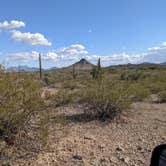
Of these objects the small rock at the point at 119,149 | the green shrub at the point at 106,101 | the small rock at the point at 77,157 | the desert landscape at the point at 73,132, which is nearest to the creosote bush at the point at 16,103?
the desert landscape at the point at 73,132

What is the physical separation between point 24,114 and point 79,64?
470ft

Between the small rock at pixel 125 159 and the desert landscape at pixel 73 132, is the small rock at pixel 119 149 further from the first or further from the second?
the small rock at pixel 125 159

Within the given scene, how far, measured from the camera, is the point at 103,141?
8773mm

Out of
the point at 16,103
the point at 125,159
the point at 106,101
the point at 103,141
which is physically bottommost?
the point at 125,159

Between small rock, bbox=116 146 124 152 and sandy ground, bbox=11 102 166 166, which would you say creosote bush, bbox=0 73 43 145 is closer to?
sandy ground, bbox=11 102 166 166

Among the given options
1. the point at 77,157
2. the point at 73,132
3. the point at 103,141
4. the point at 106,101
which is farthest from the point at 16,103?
the point at 106,101

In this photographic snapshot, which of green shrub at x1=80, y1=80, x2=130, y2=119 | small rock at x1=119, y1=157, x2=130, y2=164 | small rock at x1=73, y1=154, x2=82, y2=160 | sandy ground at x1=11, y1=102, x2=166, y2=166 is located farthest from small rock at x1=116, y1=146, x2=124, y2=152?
green shrub at x1=80, y1=80, x2=130, y2=119

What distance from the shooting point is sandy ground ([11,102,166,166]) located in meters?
7.35

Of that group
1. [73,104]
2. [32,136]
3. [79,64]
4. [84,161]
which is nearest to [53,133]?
[32,136]

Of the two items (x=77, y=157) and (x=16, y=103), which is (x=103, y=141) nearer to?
(x=77, y=157)

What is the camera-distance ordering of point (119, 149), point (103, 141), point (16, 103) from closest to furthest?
point (16, 103)
point (119, 149)
point (103, 141)

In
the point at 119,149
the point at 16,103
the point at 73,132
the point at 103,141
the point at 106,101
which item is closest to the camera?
the point at 16,103

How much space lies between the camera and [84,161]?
7.27 metres

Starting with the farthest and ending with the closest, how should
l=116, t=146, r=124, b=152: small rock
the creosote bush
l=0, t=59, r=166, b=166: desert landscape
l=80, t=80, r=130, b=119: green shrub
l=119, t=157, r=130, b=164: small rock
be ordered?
l=80, t=80, r=130, b=119: green shrub
l=116, t=146, r=124, b=152: small rock
l=119, t=157, r=130, b=164: small rock
l=0, t=59, r=166, b=166: desert landscape
the creosote bush
